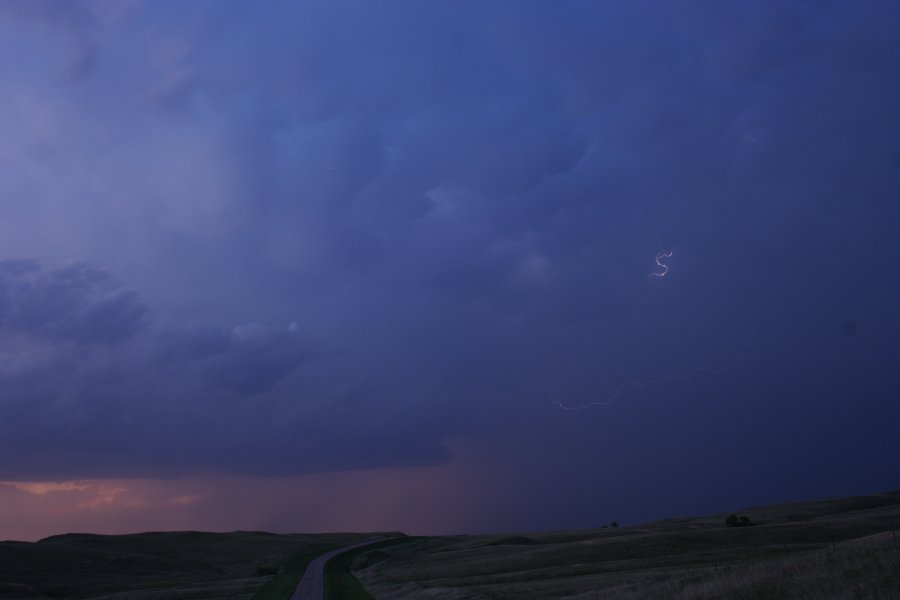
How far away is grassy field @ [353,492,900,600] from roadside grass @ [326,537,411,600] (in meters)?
1.21

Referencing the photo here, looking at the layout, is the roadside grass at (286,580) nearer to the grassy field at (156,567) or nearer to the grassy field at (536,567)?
the grassy field at (156,567)

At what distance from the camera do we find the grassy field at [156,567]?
61.5m

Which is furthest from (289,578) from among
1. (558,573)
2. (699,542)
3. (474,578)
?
(699,542)

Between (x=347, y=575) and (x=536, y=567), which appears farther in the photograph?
(x=347, y=575)

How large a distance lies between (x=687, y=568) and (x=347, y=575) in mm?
39008

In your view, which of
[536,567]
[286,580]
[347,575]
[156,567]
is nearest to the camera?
[536,567]

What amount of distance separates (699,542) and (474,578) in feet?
63.5

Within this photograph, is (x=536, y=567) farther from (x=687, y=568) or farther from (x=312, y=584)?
(x=312, y=584)

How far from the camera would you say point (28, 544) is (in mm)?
102938

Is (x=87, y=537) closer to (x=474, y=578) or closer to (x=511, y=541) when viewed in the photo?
(x=511, y=541)

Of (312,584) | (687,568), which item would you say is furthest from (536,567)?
(312,584)

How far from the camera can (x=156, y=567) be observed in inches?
3568

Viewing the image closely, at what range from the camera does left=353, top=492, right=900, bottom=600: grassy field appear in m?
19.7

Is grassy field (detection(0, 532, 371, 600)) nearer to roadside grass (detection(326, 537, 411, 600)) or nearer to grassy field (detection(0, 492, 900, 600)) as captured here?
grassy field (detection(0, 492, 900, 600))
